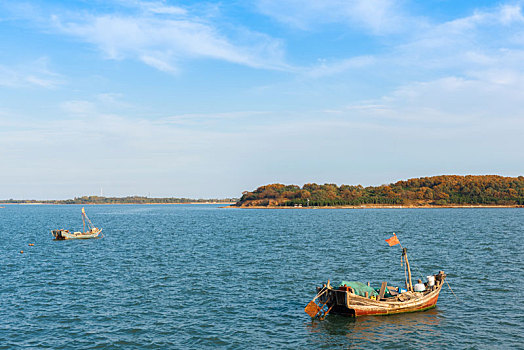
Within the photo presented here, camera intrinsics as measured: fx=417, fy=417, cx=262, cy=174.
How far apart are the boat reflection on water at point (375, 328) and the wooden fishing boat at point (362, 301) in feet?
1.76

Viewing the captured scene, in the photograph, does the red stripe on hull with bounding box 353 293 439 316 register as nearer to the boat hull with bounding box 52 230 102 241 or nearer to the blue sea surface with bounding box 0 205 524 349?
the blue sea surface with bounding box 0 205 524 349

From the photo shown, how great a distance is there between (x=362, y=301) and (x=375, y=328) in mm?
2416

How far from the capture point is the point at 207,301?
38875mm

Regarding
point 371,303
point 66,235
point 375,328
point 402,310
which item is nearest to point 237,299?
point 371,303

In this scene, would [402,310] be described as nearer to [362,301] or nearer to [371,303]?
[371,303]

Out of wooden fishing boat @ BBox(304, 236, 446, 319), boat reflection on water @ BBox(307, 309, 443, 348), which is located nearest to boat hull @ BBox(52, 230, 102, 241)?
wooden fishing boat @ BBox(304, 236, 446, 319)

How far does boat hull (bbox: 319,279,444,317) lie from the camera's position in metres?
33.4

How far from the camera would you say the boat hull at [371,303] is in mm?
33375

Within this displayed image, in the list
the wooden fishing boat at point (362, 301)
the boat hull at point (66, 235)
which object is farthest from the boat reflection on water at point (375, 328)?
the boat hull at point (66, 235)

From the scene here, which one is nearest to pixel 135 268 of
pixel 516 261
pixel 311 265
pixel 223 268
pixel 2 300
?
pixel 223 268

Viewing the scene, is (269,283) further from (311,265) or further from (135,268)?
(135,268)

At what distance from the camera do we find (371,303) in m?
33.7

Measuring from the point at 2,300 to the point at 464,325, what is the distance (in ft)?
134

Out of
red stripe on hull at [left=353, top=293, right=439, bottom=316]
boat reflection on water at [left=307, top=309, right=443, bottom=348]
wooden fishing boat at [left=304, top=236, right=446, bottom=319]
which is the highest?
wooden fishing boat at [left=304, top=236, right=446, bottom=319]
